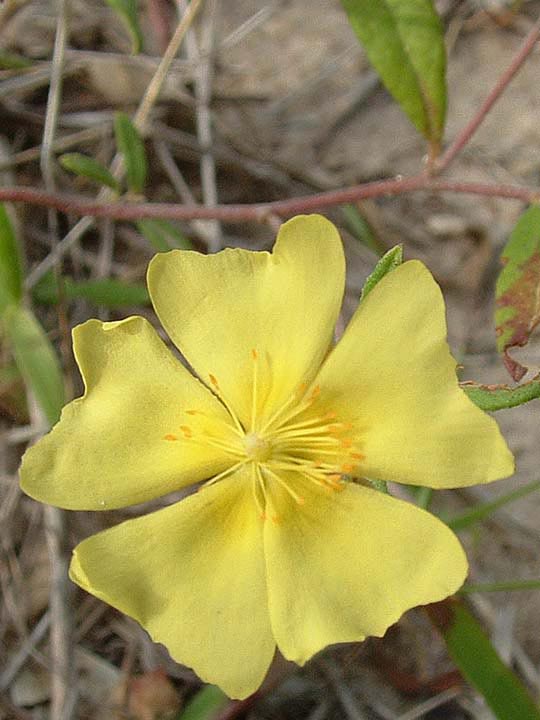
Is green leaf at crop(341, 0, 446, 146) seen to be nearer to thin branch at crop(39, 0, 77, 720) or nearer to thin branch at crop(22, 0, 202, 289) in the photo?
thin branch at crop(22, 0, 202, 289)

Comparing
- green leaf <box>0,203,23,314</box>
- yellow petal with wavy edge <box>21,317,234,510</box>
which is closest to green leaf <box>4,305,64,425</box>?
green leaf <box>0,203,23,314</box>

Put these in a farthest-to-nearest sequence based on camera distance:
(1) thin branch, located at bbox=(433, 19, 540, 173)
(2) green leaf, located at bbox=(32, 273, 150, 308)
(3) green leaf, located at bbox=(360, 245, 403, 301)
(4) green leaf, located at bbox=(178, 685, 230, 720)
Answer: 1. (2) green leaf, located at bbox=(32, 273, 150, 308)
2. (4) green leaf, located at bbox=(178, 685, 230, 720)
3. (1) thin branch, located at bbox=(433, 19, 540, 173)
4. (3) green leaf, located at bbox=(360, 245, 403, 301)

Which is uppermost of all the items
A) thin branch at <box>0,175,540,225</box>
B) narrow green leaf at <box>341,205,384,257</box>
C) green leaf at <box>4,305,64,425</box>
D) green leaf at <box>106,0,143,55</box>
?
green leaf at <box>106,0,143,55</box>

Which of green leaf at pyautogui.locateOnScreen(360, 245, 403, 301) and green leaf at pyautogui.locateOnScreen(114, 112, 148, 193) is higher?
green leaf at pyautogui.locateOnScreen(360, 245, 403, 301)

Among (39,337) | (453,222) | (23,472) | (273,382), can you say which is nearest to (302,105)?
(453,222)

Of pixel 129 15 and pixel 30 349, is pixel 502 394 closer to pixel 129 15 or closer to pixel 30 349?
pixel 129 15

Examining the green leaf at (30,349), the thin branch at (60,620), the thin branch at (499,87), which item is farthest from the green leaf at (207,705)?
the thin branch at (499,87)
